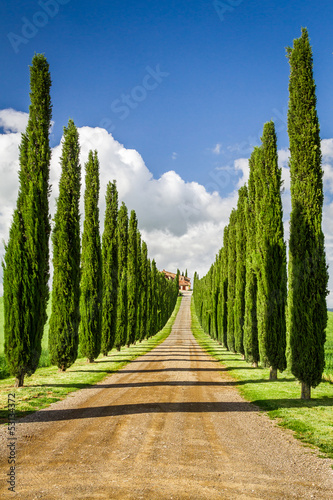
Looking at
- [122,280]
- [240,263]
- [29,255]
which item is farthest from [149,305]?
[29,255]

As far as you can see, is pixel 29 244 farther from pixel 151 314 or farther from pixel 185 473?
pixel 151 314

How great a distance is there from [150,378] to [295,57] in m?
12.9

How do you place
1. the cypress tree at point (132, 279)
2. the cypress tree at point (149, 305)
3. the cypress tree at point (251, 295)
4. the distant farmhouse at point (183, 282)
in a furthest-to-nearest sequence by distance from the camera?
the distant farmhouse at point (183, 282), the cypress tree at point (149, 305), the cypress tree at point (132, 279), the cypress tree at point (251, 295)

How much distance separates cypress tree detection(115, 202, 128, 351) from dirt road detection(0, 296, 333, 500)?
18.0 meters

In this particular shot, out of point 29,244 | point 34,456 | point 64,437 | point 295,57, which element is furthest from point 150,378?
point 295,57

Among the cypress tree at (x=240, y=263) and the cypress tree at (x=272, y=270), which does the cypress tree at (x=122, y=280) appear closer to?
the cypress tree at (x=240, y=263)

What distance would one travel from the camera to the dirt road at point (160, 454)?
182 inches

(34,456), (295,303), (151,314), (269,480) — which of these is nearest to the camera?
(269,480)

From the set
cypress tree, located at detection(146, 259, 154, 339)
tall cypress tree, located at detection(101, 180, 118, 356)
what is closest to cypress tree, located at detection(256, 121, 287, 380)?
tall cypress tree, located at detection(101, 180, 118, 356)

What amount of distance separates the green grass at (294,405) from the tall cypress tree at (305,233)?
0.85 meters

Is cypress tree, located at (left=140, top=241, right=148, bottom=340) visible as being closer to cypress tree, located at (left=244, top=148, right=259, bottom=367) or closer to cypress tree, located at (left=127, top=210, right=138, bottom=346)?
cypress tree, located at (left=127, top=210, right=138, bottom=346)

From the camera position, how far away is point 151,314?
153 feet

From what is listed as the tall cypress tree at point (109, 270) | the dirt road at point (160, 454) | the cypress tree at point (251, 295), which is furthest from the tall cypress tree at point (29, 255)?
the tall cypress tree at point (109, 270)

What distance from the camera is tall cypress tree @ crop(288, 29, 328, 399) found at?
1059cm
